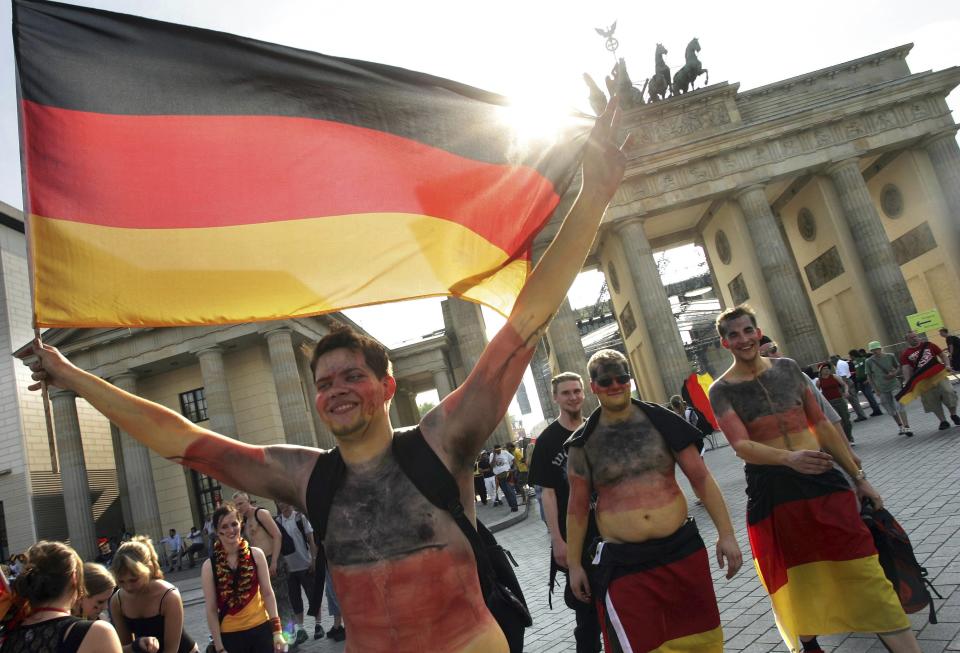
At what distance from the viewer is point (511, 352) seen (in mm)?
1803

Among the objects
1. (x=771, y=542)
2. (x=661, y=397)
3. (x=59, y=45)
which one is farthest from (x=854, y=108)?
(x=59, y=45)

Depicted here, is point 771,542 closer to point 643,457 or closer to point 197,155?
point 643,457

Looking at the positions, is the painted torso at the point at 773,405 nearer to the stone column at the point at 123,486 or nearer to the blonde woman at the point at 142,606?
the blonde woman at the point at 142,606

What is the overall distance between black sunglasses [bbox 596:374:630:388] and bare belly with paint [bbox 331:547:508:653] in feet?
5.92

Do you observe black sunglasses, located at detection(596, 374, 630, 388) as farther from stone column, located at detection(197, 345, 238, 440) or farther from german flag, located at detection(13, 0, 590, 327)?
stone column, located at detection(197, 345, 238, 440)

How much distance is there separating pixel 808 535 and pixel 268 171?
3.37 metres

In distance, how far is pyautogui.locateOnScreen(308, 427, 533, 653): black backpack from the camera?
5.80 feet

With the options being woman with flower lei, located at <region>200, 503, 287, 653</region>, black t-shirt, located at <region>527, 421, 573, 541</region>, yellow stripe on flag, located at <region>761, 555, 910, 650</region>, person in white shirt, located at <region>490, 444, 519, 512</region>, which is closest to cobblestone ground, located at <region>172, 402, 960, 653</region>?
yellow stripe on flag, located at <region>761, 555, 910, 650</region>

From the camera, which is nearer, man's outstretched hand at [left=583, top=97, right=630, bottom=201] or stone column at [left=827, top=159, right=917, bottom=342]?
man's outstretched hand at [left=583, top=97, right=630, bottom=201]

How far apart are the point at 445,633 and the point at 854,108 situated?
33388 millimetres

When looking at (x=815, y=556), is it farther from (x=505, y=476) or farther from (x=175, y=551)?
(x=175, y=551)

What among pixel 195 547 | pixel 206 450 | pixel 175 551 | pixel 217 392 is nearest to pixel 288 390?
pixel 217 392

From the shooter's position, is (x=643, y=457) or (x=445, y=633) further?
(x=643, y=457)

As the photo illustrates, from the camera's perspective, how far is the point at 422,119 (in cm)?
277
